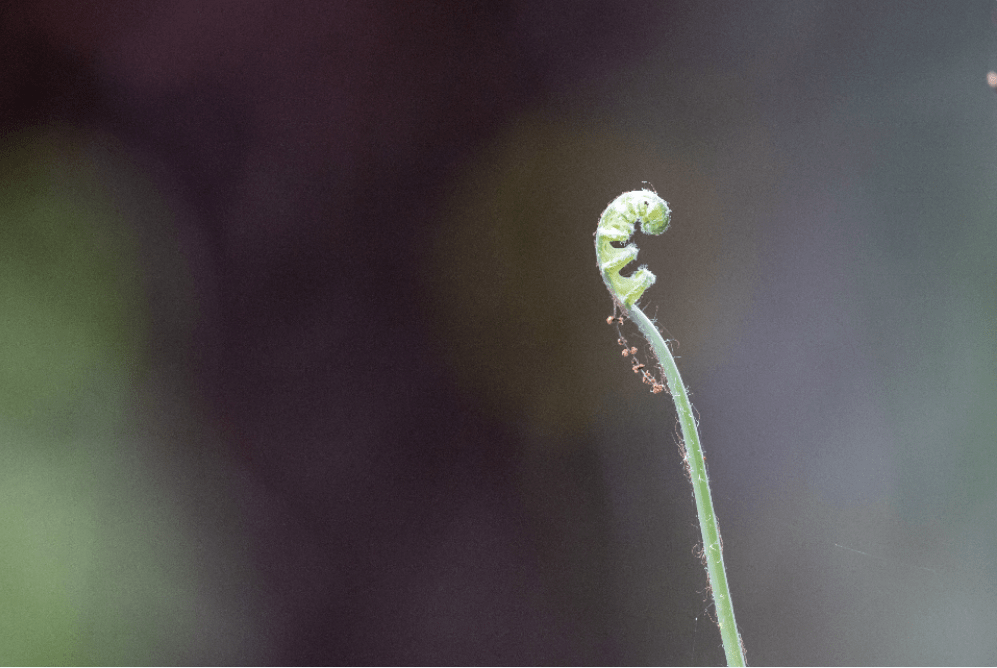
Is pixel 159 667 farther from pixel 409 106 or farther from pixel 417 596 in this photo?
pixel 409 106

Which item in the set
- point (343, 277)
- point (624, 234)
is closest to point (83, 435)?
point (343, 277)

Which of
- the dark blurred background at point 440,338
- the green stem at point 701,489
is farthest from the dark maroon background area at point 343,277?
the green stem at point 701,489

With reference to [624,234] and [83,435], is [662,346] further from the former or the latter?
[83,435]

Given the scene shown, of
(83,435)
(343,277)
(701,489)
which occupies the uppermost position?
(343,277)

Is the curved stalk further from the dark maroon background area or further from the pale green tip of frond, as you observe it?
the dark maroon background area

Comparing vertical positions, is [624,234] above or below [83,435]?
below

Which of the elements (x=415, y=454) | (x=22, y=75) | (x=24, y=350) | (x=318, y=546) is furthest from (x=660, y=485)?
(x=22, y=75)

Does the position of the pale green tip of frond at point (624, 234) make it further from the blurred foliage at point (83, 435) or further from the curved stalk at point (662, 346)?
the blurred foliage at point (83, 435)
